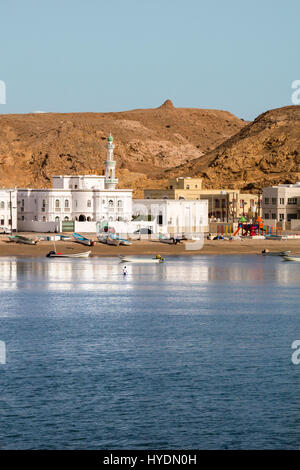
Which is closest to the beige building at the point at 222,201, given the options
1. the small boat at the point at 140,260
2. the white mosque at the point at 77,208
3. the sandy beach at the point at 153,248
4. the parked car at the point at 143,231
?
the white mosque at the point at 77,208

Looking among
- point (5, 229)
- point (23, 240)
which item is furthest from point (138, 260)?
point (5, 229)

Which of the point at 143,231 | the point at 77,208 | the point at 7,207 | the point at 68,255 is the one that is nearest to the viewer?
the point at 68,255

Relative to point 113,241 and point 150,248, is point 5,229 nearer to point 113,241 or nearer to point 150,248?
point 113,241

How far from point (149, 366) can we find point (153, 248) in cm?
8476

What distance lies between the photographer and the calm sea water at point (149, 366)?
1666 inches

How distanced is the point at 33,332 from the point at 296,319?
22399mm

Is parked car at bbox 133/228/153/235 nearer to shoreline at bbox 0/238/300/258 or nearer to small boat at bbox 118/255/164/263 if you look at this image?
shoreline at bbox 0/238/300/258

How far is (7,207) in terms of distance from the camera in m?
152

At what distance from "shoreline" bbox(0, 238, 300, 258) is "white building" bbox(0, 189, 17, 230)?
11.6 metres

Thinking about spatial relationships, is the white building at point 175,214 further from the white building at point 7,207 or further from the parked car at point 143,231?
the white building at point 7,207
